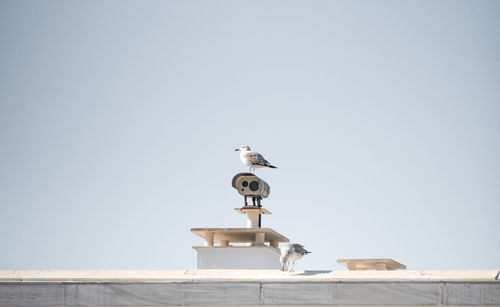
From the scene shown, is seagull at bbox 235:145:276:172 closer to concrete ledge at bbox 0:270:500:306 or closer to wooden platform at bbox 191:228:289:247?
wooden platform at bbox 191:228:289:247

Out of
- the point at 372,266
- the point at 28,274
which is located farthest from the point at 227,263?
the point at 28,274

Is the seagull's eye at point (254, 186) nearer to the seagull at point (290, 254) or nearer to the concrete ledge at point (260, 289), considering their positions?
the seagull at point (290, 254)

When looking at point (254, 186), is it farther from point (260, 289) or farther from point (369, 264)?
point (260, 289)

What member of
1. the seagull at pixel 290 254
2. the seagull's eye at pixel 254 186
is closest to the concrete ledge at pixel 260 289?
the seagull at pixel 290 254

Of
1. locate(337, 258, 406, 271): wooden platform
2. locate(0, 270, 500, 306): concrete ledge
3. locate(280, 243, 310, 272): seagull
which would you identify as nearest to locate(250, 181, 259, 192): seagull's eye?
locate(337, 258, 406, 271): wooden platform

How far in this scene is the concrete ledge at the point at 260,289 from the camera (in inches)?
685

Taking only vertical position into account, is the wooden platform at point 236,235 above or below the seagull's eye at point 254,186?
below

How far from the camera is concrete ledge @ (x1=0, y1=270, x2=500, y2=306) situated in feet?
57.1

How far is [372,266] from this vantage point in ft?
126

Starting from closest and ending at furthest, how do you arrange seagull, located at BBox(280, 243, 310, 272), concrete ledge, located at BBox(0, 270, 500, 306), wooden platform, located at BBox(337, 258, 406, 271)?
concrete ledge, located at BBox(0, 270, 500, 306), seagull, located at BBox(280, 243, 310, 272), wooden platform, located at BBox(337, 258, 406, 271)

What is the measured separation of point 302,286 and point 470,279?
11.3ft

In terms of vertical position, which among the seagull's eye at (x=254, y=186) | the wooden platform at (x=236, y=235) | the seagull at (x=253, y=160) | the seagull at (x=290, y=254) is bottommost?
the seagull at (x=290, y=254)

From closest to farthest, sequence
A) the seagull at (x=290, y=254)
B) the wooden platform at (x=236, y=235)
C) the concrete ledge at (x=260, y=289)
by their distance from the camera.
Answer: the concrete ledge at (x=260, y=289) → the seagull at (x=290, y=254) → the wooden platform at (x=236, y=235)

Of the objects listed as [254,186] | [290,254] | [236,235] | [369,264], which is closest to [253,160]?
[254,186]
